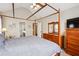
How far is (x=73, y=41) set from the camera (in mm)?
4035

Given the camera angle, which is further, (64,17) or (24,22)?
(24,22)

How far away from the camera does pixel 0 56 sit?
5.30 ft

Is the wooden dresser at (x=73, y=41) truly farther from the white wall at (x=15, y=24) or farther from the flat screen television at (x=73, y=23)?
the white wall at (x=15, y=24)

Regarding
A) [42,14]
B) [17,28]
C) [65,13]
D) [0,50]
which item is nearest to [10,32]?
[17,28]

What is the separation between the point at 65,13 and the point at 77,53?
7.43 ft

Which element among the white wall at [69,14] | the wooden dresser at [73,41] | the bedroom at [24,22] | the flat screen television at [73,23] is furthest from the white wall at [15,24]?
the wooden dresser at [73,41]

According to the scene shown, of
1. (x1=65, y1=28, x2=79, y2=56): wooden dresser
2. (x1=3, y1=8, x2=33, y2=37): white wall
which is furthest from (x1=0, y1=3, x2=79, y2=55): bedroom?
(x1=65, y1=28, x2=79, y2=56): wooden dresser

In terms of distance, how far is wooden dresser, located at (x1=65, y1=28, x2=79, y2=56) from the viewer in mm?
3862

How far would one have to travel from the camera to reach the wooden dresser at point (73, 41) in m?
3.86

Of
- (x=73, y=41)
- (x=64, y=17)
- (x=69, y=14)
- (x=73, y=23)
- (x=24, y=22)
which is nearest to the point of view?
(x=73, y=41)

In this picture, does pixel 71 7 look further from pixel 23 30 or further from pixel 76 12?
pixel 23 30

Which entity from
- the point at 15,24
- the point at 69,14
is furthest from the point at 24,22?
the point at 69,14

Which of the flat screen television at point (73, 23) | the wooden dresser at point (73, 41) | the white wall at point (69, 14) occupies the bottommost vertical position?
the wooden dresser at point (73, 41)

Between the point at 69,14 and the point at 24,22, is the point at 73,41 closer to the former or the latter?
the point at 69,14
